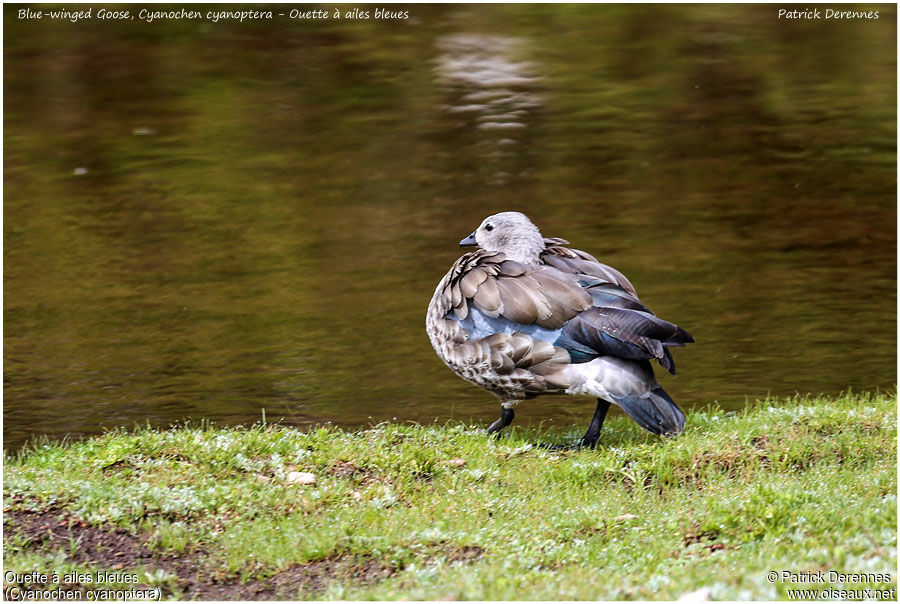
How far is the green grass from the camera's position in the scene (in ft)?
17.7

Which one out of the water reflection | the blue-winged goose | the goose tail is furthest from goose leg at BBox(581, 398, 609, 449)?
the water reflection

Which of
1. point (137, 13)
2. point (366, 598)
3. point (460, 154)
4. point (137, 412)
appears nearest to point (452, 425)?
point (137, 412)

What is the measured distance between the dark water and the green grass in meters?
1.84

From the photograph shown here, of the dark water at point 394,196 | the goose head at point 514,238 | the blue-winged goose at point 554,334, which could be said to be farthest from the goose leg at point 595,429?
the dark water at point 394,196

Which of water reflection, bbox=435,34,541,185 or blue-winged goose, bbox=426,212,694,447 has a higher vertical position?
water reflection, bbox=435,34,541,185

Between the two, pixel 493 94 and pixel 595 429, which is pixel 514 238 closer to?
pixel 595 429

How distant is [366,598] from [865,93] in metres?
17.8

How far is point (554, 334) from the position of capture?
7.64 metres

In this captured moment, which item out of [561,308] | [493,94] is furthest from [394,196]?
[561,308]

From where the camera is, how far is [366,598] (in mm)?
5301

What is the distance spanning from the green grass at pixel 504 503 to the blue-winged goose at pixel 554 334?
335 mm

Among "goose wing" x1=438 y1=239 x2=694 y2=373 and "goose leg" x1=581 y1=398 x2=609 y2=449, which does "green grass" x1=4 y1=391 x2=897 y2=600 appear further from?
"goose wing" x1=438 y1=239 x2=694 y2=373

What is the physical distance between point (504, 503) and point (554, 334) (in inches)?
57.2

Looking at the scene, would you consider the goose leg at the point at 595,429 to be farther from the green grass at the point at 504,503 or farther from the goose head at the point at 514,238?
the goose head at the point at 514,238
